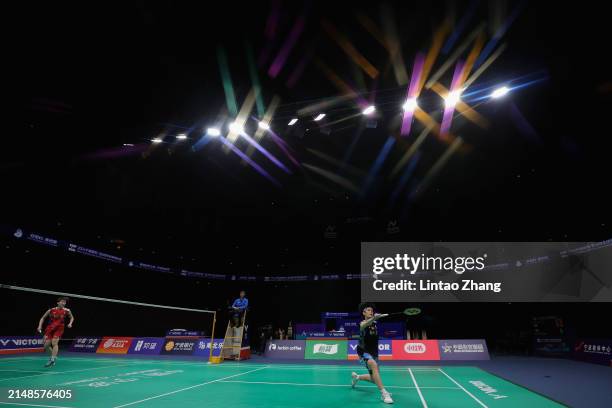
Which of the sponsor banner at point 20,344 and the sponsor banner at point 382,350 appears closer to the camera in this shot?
the sponsor banner at point 20,344

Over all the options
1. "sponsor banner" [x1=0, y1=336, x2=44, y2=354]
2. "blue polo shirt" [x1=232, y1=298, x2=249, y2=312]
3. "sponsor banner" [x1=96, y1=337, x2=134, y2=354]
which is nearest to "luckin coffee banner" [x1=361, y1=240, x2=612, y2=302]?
"blue polo shirt" [x1=232, y1=298, x2=249, y2=312]

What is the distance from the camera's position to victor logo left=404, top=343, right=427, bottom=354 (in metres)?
15.2

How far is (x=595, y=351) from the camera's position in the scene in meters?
13.8

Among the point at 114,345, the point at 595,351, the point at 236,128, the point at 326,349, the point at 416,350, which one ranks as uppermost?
the point at 236,128

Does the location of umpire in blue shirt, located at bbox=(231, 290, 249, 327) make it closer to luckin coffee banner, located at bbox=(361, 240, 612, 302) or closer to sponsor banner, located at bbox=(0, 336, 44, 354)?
sponsor banner, located at bbox=(0, 336, 44, 354)

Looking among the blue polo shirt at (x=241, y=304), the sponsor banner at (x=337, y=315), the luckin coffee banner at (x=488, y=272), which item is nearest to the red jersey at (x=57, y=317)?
the blue polo shirt at (x=241, y=304)

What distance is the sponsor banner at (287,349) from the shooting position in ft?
50.4

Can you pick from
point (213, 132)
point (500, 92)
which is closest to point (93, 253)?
point (213, 132)

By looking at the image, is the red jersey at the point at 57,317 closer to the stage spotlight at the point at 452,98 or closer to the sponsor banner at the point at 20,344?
the sponsor banner at the point at 20,344

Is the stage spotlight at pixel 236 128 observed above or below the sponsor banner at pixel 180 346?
above

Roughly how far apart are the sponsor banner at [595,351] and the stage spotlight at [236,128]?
15.6 m

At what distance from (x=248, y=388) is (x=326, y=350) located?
8.41m

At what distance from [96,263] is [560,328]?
90.2ft

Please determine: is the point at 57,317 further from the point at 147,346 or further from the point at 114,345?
the point at 114,345
